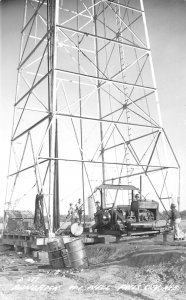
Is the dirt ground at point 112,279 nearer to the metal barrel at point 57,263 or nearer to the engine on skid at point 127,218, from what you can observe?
the metal barrel at point 57,263

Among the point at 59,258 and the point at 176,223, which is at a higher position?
the point at 176,223

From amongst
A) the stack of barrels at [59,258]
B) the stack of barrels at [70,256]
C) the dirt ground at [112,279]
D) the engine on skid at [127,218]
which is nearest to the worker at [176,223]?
the engine on skid at [127,218]

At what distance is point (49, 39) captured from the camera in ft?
50.4

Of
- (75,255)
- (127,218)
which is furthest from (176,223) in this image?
(75,255)

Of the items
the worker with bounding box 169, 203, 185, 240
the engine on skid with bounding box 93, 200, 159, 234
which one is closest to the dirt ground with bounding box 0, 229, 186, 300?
the engine on skid with bounding box 93, 200, 159, 234

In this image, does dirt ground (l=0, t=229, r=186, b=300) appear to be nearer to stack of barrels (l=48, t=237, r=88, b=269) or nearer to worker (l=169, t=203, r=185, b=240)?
stack of barrels (l=48, t=237, r=88, b=269)

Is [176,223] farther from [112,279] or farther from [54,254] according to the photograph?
[112,279]

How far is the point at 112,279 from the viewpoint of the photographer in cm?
752

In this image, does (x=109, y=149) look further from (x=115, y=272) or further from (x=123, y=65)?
(x=115, y=272)

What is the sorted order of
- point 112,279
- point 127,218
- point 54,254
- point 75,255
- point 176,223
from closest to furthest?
1. point 112,279
2. point 75,255
3. point 54,254
4. point 176,223
5. point 127,218

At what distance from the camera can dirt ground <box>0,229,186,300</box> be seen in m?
6.46

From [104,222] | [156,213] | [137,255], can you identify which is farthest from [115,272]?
[156,213]

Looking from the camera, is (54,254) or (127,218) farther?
(127,218)

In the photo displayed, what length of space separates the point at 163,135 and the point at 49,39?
672 cm
